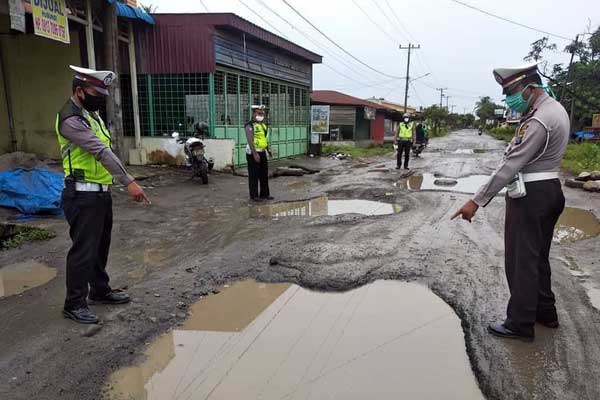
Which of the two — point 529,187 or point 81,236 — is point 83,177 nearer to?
point 81,236

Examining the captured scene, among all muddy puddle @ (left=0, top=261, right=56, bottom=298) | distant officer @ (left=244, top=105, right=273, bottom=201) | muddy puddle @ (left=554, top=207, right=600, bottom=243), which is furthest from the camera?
distant officer @ (left=244, top=105, right=273, bottom=201)

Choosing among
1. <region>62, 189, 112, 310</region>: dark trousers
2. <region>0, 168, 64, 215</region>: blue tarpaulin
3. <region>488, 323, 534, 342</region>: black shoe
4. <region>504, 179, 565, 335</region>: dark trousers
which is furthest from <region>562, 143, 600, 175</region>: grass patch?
<region>62, 189, 112, 310</region>: dark trousers

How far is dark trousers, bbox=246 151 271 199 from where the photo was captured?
844cm

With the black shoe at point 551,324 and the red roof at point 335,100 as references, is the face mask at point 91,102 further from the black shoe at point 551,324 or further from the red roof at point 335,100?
the red roof at point 335,100

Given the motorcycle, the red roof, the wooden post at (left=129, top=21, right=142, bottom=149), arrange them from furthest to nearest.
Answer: the red roof → the wooden post at (left=129, top=21, right=142, bottom=149) → the motorcycle

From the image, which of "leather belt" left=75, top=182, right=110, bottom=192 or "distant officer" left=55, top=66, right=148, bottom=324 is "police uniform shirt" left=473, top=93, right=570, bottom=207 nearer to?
"distant officer" left=55, top=66, right=148, bottom=324

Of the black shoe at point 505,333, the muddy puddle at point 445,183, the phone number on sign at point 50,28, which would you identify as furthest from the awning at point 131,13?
the black shoe at point 505,333

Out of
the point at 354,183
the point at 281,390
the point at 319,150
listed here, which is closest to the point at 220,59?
the point at 354,183

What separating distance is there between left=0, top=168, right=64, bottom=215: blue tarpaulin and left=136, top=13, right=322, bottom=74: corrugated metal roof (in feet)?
18.9

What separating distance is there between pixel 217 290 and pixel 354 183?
23.5 feet

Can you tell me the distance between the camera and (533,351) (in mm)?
3055

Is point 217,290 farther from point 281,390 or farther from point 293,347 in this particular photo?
point 281,390

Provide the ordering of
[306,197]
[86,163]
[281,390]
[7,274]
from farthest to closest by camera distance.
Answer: [306,197], [7,274], [86,163], [281,390]

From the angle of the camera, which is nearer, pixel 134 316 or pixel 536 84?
pixel 536 84
